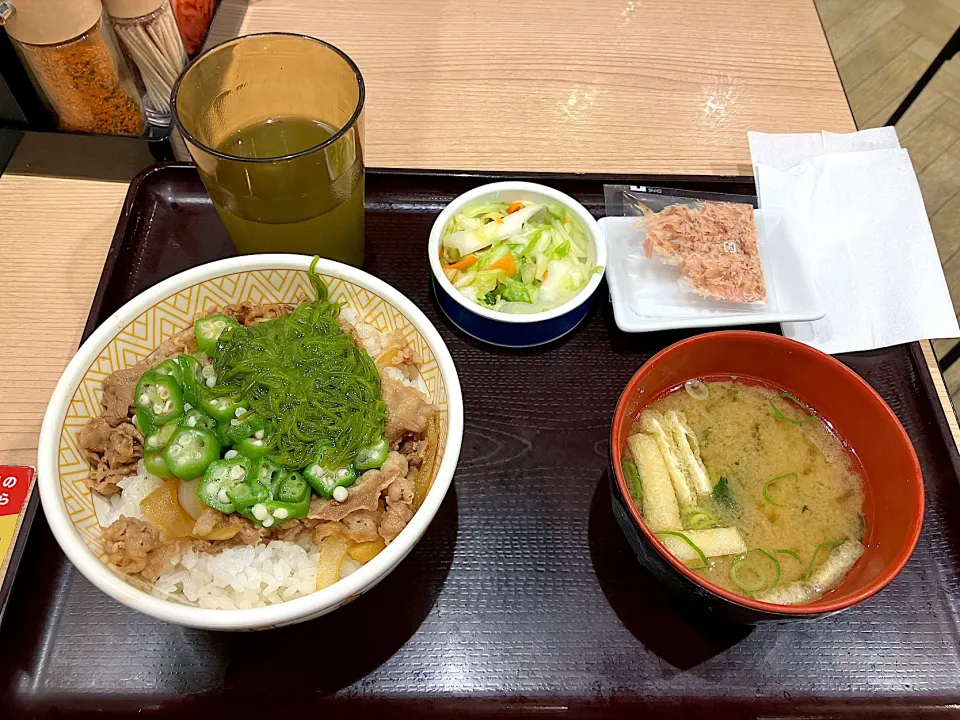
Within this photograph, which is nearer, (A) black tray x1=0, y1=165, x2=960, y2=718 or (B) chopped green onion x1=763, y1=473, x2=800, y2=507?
(A) black tray x1=0, y1=165, x2=960, y2=718

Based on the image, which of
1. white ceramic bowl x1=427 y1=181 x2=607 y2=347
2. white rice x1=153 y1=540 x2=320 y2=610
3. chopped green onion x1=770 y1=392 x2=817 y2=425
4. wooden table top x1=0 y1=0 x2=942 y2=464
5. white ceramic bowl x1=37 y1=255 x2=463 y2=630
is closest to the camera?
white ceramic bowl x1=37 y1=255 x2=463 y2=630

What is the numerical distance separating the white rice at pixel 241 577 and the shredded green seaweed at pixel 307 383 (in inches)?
6.1

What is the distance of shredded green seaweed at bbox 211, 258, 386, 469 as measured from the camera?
1.17 m

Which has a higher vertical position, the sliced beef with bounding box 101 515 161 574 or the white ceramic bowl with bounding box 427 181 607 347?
the sliced beef with bounding box 101 515 161 574

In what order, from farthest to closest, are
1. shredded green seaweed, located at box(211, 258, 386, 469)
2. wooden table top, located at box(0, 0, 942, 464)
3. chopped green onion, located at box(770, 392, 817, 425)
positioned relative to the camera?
wooden table top, located at box(0, 0, 942, 464) → chopped green onion, located at box(770, 392, 817, 425) → shredded green seaweed, located at box(211, 258, 386, 469)

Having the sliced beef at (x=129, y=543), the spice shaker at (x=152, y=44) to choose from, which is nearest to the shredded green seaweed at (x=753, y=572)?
the sliced beef at (x=129, y=543)

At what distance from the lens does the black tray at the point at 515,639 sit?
109 cm

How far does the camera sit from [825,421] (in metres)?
1.28

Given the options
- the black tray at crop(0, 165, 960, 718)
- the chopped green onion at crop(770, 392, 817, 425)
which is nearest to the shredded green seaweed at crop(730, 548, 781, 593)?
the black tray at crop(0, 165, 960, 718)

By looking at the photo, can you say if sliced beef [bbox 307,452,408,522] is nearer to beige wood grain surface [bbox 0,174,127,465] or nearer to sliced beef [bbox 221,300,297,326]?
sliced beef [bbox 221,300,297,326]

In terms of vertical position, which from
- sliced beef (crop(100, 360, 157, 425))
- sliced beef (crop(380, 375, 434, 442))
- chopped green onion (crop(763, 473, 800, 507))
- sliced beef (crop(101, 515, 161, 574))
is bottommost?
chopped green onion (crop(763, 473, 800, 507))

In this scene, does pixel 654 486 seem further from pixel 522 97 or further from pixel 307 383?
pixel 522 97

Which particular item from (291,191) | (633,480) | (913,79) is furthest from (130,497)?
(913,79)

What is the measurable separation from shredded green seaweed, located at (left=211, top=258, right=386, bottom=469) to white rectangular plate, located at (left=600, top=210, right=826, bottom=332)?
1.95 feet
